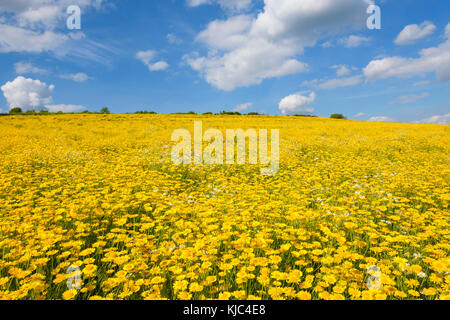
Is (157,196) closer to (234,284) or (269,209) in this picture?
(269,209)

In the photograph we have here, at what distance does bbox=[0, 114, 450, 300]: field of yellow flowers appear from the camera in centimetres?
253

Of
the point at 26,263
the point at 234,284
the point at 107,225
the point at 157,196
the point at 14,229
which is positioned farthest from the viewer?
the point at 157,196

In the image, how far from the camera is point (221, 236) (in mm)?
3182

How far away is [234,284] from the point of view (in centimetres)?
272

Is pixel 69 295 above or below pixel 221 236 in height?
below

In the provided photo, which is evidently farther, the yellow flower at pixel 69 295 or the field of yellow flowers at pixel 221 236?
the field of yellow flowers at pixel 221 236

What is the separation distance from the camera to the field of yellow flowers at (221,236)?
8.30 feet

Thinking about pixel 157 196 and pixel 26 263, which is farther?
pixel 157 196

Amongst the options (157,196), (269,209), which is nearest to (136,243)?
(157,196)

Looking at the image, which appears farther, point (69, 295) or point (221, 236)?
point (221, 236)

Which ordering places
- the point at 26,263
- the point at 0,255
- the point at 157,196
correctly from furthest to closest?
the point at 157,196 < the point at 0,255 < the point at 26,263

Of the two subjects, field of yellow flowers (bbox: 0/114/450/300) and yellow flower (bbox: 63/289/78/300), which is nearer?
yellow flower (bbox: 63/289/78/300)
